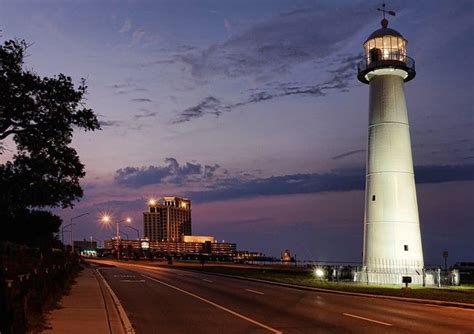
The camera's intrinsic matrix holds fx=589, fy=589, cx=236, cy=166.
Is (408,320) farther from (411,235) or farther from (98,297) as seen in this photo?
(411,235)

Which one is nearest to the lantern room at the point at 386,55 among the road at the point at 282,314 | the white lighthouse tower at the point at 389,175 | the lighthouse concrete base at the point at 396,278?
the white lighthouse tower at the point at 389,175

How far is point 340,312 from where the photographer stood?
19734 millimetres

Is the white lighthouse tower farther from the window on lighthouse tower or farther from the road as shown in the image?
the road

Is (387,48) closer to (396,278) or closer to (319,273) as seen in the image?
(396,278)

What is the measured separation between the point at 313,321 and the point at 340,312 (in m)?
3.05

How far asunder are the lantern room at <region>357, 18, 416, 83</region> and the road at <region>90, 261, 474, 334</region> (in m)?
18.0

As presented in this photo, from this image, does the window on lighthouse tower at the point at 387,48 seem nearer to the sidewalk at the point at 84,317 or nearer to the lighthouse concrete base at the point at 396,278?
the lighthouse concrete base at the point at 396,278

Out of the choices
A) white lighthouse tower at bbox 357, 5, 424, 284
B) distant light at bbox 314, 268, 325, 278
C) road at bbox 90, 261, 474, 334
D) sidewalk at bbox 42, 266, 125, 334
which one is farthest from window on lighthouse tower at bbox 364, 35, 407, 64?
sidewalk at bbox 42, 266, 125, 334

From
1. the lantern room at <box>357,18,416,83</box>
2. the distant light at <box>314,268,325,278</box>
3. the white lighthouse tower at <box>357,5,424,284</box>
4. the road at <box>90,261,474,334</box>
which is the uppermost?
the lantern room at <box>357,18,416,83</box>

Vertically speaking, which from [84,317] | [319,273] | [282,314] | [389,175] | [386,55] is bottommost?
[319,273]

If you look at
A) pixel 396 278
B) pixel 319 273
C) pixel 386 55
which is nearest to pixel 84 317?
pixel 396 278

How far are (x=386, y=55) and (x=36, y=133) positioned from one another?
26.0 metres

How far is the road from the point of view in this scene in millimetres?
15547

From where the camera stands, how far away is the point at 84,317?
16.4 meters
